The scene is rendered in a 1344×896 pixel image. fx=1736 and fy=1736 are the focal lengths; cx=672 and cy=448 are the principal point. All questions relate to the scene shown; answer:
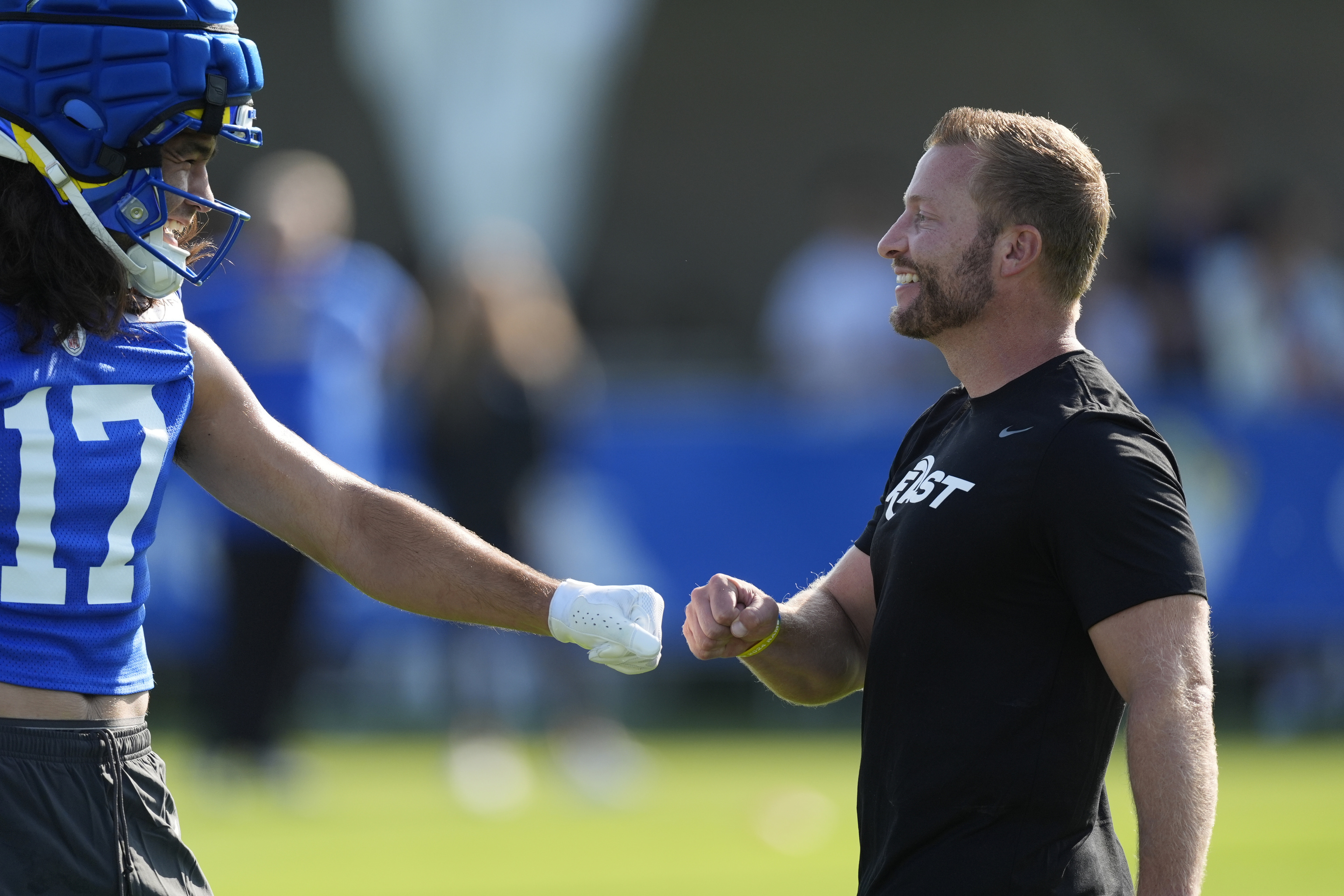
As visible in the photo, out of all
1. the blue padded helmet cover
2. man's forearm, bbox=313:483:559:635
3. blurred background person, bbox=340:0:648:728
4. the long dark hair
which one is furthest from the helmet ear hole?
blurred background person, bbox=340:0:648:728

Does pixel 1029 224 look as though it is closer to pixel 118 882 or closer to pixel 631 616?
pixel 631 616

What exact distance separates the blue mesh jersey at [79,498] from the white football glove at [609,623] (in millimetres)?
835

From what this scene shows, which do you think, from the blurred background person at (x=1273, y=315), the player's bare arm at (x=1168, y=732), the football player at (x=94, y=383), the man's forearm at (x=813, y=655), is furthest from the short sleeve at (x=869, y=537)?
the blurred background person at (x=1273, y=315)

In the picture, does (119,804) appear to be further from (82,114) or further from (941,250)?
(941,250)

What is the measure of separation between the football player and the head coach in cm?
120

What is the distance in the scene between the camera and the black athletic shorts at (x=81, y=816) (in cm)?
305

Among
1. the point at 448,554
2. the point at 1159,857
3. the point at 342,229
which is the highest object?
the point at 1159,857

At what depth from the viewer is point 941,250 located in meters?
3.52

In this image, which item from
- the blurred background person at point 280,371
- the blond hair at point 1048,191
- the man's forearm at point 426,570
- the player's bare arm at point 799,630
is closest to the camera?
the blond hair at point 1048,191

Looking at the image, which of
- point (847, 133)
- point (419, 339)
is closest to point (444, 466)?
point (419, 339)

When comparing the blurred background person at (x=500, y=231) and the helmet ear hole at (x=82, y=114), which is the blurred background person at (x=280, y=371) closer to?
the blurred background person at (x=500, y=231)

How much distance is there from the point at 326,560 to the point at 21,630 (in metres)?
0.68

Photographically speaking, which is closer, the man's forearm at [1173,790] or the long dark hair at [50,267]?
the man's forearm at [1173,790]

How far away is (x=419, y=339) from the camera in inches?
411
